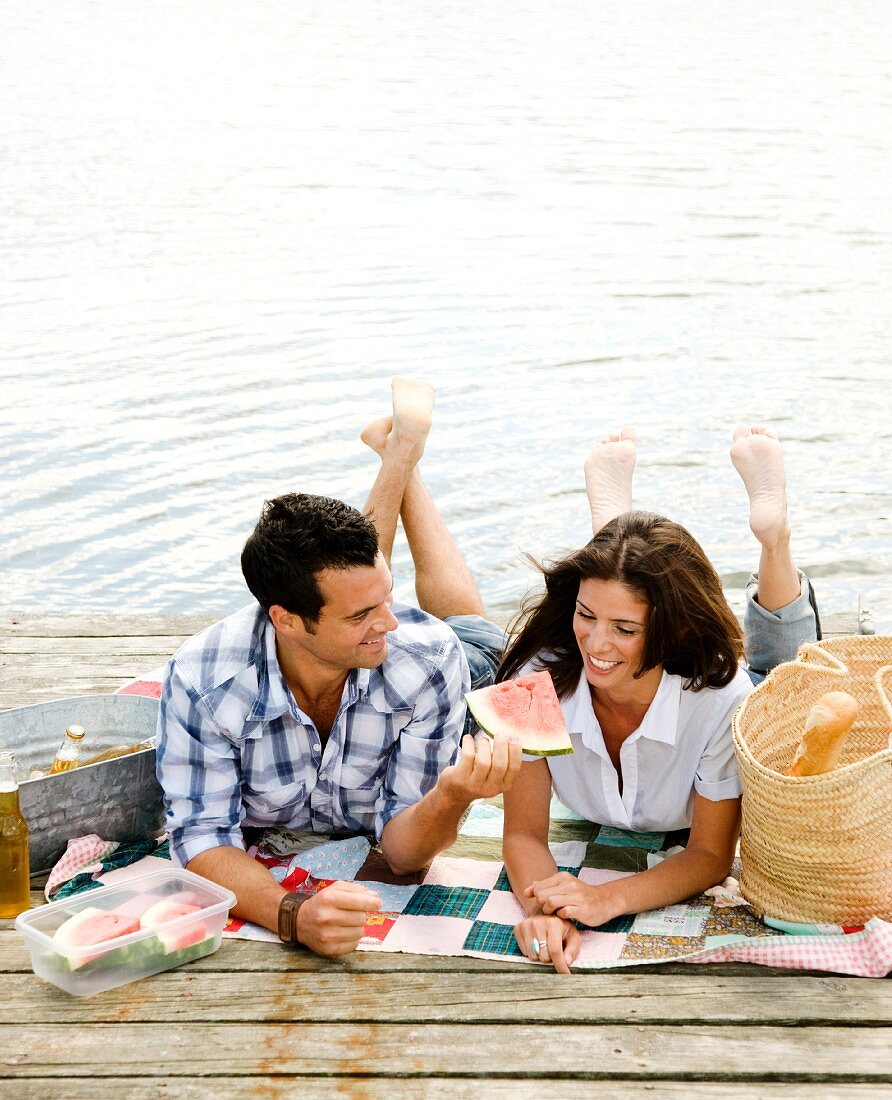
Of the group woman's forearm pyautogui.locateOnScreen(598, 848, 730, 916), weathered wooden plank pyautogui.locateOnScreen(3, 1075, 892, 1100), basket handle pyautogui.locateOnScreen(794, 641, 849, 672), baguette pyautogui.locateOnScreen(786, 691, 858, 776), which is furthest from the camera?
basket handle pyautogui.locateOnScreen(794, 641, 849, 672)


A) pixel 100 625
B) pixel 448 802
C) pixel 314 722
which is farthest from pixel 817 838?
pixel 100 625

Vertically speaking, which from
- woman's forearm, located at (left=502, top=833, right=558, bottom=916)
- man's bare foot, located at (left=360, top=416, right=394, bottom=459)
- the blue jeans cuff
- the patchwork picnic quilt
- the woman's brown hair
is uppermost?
man's bare foot, located at (left=360, top=416, right=394, bottom=459)

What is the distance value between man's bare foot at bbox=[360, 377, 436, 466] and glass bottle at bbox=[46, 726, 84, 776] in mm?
1660

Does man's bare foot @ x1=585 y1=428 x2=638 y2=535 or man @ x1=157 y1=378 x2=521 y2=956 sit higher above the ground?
man's bare foot @ x1=585 y1=428 x2=638 y2=535

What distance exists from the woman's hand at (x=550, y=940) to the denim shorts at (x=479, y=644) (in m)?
1.42

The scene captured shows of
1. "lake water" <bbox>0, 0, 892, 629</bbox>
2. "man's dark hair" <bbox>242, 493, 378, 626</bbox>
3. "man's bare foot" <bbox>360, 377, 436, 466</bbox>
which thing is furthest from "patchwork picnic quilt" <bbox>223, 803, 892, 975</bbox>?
"lake water" <bbox>0, 0, 892, 629</bbox>

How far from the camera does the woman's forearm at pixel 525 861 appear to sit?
3.39m

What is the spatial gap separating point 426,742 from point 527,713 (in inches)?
14.1

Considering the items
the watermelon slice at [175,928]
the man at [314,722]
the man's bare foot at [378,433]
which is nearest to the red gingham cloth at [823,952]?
the man at [314,722]

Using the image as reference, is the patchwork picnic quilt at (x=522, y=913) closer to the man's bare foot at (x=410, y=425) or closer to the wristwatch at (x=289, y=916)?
the wristwatch at (x=289, y=916)

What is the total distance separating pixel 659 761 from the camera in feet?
11.8

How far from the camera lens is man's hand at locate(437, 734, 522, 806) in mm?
3078

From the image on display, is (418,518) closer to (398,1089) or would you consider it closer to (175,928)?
(175,928)

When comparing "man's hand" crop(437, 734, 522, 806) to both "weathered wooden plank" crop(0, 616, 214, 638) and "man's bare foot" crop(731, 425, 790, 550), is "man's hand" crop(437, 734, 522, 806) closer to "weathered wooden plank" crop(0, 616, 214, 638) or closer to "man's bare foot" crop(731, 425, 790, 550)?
"man's bare foot" crop(731, 425, 790, 550)
